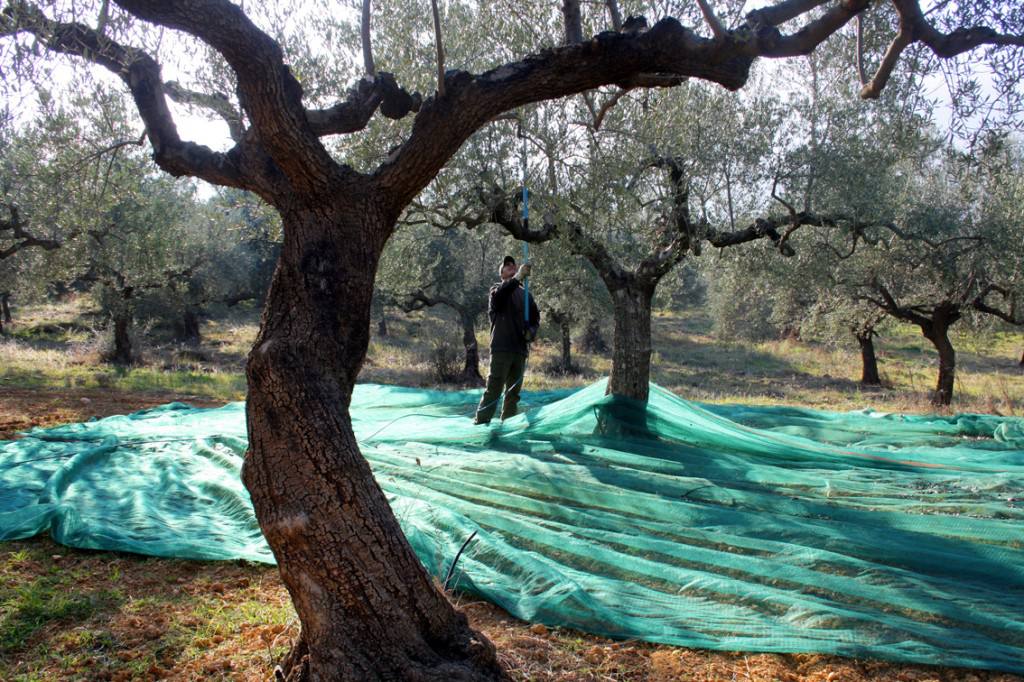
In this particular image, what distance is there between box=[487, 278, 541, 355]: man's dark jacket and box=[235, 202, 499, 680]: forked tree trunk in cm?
459

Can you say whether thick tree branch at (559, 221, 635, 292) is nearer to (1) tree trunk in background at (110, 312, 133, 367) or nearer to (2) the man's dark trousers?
(2) the man's dark trousers

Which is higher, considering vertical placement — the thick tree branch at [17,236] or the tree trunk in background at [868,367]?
the thick tree branch at [17,236]

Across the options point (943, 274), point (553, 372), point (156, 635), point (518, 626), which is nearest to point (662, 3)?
point (518, 626)

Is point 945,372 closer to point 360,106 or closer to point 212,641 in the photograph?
point 360,106

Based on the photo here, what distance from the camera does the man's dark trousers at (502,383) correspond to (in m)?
8.14

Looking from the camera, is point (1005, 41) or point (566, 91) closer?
point (566, 91)

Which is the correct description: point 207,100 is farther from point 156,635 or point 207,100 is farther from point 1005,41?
point 1005,41

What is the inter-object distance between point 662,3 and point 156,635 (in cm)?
616

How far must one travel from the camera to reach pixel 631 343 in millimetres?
8562

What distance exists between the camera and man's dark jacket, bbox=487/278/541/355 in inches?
316

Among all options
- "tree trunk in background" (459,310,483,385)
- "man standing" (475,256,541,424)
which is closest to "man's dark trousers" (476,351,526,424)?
"man standing" (475,256,541,424)

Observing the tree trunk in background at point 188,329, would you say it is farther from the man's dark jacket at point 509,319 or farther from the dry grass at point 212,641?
the dry grass at point 212,641

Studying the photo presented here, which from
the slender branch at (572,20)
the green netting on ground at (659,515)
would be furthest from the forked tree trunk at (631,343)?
the slender branch at (572,20)

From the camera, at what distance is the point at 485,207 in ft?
29.7
